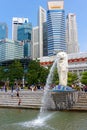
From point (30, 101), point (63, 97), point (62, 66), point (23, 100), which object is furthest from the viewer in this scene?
point (23, 100)

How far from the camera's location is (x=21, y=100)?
34.6 metres

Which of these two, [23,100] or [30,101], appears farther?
[23,100]

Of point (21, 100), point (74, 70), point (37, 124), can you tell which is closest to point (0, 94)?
point (21, 100)

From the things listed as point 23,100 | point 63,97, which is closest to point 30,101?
point 23,100

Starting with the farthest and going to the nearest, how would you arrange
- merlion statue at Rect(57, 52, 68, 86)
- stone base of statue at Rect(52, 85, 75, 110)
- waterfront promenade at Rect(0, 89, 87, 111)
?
merlion statue at Rect(57, 52, 68, 86)
stone base of statue at Rect(52, 85, 75, 110)
waterfront promenade at Rect(0, 89, 87, 111)

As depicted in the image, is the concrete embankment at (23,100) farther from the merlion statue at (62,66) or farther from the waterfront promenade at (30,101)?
the merlion statue at (62,66)

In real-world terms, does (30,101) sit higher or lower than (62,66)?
lower

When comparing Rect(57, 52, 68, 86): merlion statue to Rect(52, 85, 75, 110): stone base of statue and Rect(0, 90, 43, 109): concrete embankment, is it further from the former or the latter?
Rect(0, 90, 43, 109): concrete embankment

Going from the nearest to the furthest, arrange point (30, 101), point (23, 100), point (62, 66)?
1. point (62, 66)
2. point (30, 101)
3. point (23, 100)

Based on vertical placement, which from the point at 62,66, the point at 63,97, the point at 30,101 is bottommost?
the point at 30,101

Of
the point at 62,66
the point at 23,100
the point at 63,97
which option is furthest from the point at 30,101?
the point at 62,66

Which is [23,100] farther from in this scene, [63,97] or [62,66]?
[62,66]

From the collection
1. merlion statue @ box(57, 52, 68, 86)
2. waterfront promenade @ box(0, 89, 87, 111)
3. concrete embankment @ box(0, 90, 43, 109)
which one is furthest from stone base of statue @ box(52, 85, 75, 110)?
concrete embankment @ box(0, 90, 43, 109)

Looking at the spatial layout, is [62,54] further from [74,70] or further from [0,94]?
[74,70]
